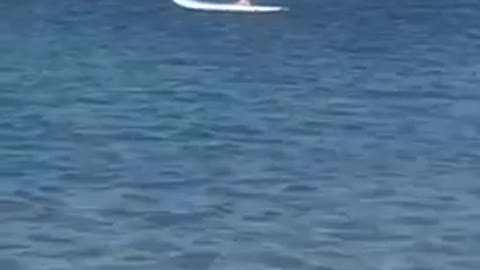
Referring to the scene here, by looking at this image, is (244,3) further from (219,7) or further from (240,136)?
(240,136)

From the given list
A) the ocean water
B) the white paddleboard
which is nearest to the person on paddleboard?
the white paddleboard

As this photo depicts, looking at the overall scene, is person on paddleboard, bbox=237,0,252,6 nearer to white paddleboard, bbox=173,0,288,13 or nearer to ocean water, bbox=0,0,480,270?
white paddleboard, bbox=173,0,288,13

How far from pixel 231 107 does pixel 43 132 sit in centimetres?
505

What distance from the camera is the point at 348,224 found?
3566cm

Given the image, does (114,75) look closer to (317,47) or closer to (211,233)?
(317,47)

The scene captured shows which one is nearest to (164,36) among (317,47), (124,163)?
(317,47)

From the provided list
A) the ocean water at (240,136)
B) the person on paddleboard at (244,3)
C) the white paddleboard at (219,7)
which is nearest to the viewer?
the ocean water at (240,136)

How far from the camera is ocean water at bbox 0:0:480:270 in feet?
114

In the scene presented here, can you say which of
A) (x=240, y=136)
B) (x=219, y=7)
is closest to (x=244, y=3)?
(x=219, y=7)

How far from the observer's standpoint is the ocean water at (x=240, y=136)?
114ft

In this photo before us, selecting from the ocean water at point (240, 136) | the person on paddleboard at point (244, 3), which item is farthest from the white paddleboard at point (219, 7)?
the ocean water at point (240, 136)

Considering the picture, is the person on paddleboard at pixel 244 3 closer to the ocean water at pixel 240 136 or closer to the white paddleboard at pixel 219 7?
the white paddleboard at pixel 219 7

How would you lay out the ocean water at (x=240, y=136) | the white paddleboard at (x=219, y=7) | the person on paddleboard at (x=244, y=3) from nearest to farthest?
the ocean water at (x=240, y=136)
the white paddleboard at (x=219, y=7)
the person on paddleboard at (x=244, y=3)

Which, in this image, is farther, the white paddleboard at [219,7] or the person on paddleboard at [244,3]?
the person on paddleboard at [244,3]
